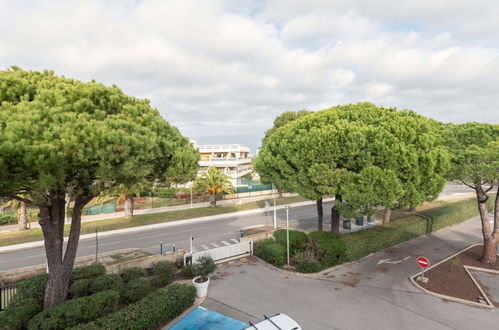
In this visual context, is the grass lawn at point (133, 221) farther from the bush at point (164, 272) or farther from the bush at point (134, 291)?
the bush at point (134, 291)

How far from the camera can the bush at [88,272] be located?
11.0m

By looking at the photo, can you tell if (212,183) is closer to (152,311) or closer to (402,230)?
(402,230)

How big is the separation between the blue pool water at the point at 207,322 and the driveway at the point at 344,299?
1.41ft

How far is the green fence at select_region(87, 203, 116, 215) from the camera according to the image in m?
30.3

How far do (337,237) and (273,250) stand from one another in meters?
4.21

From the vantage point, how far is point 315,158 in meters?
13.2

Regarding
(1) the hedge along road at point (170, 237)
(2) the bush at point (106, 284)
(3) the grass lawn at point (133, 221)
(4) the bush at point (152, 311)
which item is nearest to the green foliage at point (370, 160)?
(4) the bush at point (152, 311)

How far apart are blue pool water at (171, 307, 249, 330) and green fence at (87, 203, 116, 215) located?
1023 inches

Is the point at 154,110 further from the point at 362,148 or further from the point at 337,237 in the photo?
the point at 337,237

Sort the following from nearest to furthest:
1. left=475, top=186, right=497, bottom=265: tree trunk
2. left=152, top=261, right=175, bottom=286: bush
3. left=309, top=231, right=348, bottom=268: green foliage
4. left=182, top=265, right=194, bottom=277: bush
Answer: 1. left=152, top=261, right=175, bottom=286: bush
2. left=182, top=265, right=194, bottom=277: bush
3. left=309, top=231, right=348, bottom=268: green foliage
4. left=475, top=186, right=497, bottom=265: tree trunk

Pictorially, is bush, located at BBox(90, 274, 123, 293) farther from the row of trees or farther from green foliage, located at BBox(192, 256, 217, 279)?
the row of trees

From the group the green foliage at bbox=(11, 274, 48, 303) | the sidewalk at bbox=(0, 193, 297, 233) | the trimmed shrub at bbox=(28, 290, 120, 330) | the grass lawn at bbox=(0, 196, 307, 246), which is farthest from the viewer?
the sidewalk at bbox=(0, 193, 297, 233)

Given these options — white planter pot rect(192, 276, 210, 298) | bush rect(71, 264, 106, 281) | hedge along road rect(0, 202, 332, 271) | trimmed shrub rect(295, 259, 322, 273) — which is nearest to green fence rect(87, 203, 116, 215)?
hedge along road rect(0, 202, 332, 271)

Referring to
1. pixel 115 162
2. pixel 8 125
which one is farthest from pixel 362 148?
pixel 8 125
